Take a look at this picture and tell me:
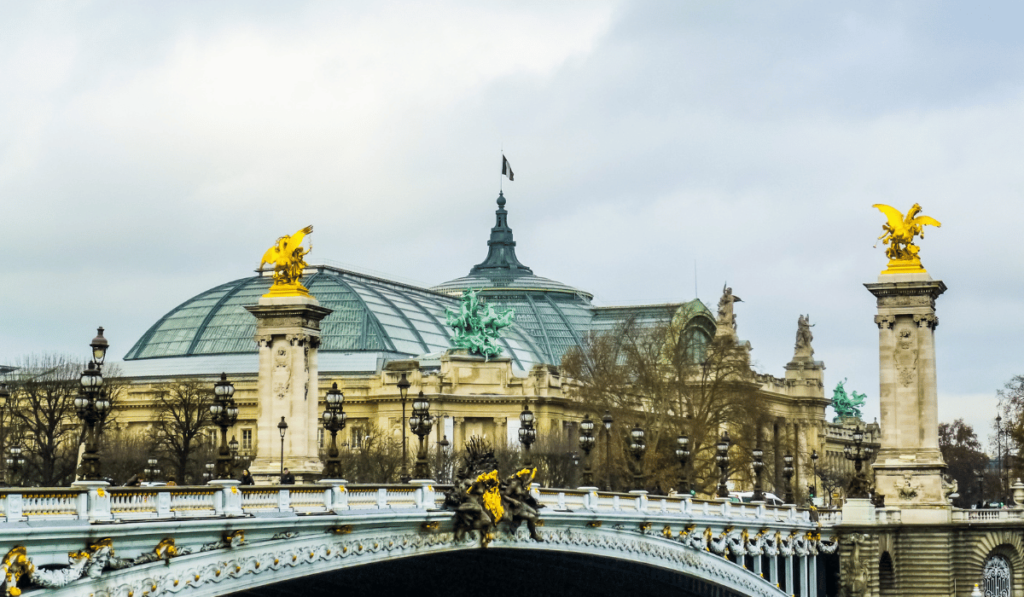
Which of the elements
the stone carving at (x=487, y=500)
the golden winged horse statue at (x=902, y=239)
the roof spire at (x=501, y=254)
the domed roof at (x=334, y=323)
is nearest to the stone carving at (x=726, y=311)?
the domed roof at (x=334, y=323)

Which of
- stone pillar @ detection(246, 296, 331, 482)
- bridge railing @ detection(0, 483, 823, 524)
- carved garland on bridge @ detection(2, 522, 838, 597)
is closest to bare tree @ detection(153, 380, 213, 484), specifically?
stone pillar @ detection(246, 296, 331, 482)

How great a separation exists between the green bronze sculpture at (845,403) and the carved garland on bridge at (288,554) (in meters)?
136

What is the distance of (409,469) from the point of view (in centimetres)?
8781

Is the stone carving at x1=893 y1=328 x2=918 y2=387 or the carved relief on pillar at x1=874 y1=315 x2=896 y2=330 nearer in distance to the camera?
the stone carving at x1=893 y1=328 x2=918 y2=387

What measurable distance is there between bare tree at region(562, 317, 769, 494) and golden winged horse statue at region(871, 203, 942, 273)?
14986mm

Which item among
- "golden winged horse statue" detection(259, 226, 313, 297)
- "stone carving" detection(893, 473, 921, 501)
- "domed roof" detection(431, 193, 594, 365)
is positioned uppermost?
"domed roof" detection(431, 193, 594, 365)

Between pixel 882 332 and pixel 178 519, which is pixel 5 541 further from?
pixel 882 332

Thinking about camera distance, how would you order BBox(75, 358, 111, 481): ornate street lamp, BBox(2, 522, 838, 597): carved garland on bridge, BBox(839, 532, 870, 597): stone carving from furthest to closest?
1. BBox(839, 532, 870, 597): stone carving
2. BBox(75, 358, 111, 481): ornate street lamp
3. BBox(2, 522, 838, 597): carved garland on bridge

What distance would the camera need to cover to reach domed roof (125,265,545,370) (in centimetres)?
12694

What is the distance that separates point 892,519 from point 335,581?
28.3 m

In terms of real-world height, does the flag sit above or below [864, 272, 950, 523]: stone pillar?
above

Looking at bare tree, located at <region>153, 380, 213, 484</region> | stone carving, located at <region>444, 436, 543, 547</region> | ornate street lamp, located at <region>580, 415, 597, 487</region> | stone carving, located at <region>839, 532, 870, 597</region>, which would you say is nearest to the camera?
stone carving, located at <region>444, 436, 543, 547</region>

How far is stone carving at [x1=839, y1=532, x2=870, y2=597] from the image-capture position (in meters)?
60.7

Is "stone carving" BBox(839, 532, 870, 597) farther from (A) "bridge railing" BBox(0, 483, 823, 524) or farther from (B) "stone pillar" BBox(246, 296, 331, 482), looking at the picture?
(A) "bridge railing" BBox(0, 483, 823, 524)
